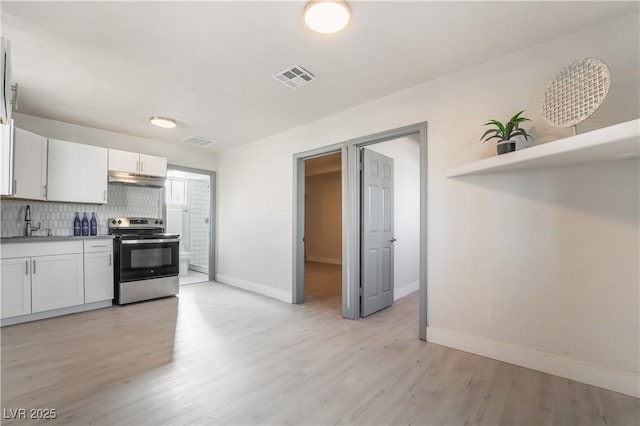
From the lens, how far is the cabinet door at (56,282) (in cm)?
325

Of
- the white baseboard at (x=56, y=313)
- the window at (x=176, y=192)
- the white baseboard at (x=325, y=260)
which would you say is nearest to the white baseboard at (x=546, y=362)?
the white baseboard at (x=56, y=313)

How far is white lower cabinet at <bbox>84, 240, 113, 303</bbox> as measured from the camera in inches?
144

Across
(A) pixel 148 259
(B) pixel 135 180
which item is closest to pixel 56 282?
(A) pixel 148 259

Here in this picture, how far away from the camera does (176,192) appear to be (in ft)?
21.2

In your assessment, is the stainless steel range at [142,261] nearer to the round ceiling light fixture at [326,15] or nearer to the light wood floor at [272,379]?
the light wood floor at [272,379]

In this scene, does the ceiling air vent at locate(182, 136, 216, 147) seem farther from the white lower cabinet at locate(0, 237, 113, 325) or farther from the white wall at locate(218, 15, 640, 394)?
the white wall at locate(218, 15, 640, 394)

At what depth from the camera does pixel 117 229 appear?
426cm

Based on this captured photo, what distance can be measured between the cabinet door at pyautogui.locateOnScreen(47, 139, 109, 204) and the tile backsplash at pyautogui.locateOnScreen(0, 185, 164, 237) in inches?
15.2

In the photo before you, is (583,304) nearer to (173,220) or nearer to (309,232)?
(173,220)

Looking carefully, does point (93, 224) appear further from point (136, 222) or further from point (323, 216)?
point (323, 216)

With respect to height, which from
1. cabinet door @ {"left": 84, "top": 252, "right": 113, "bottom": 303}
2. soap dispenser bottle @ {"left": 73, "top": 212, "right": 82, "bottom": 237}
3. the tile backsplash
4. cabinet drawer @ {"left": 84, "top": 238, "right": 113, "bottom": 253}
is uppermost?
the tile backsplash

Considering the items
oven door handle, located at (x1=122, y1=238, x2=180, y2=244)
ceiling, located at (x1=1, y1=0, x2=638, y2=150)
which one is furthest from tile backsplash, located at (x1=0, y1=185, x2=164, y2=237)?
ceiling, located at (x1=1, y1=0, x2=638, y2=150)

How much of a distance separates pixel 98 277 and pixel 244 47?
3.60m

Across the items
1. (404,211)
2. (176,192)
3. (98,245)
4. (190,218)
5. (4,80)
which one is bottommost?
(98,245)
